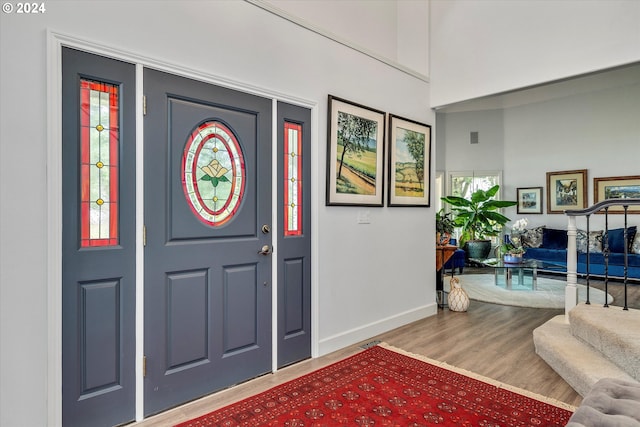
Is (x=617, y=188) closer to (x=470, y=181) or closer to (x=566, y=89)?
(x=566, y=89)

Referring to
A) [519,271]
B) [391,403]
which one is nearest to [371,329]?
[391,403]

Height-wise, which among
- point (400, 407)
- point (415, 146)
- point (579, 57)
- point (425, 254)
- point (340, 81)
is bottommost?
point (400, 407)

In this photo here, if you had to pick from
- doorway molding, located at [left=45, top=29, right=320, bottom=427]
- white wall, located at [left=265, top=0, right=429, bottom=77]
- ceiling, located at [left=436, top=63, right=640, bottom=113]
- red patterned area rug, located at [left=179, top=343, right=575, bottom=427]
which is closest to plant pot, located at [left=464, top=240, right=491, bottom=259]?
ceiling, located at [left=436, top=63, right=640, bottom=113]

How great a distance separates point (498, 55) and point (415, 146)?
4.10 ft

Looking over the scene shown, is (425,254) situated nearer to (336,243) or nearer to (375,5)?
(336,243)

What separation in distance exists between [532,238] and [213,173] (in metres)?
7.42

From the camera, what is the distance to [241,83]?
2.70 meters

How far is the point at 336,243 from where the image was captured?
339 centimetres

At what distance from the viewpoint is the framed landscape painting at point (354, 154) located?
3.35 m

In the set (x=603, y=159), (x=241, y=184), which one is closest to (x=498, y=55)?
(x=241, y=184)

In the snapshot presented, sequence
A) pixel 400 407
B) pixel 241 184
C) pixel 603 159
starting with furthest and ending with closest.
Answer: pixel 603 159 < pixel 241 184 < pixel 400 407

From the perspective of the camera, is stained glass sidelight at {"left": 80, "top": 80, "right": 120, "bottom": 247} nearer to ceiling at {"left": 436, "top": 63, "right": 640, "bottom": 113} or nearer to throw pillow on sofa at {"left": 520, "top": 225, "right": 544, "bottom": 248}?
ceiling at {"left": 436, "top": 63, "right": 640, "bottom": 113}

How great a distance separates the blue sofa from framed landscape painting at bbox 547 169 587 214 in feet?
1.88

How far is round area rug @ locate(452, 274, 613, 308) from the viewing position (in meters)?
5.07
